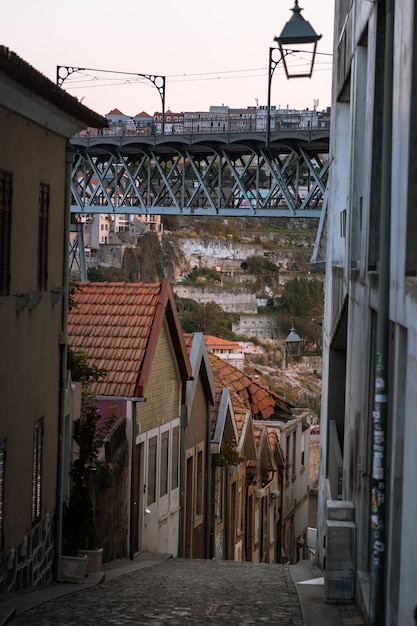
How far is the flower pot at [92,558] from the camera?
14727 mm

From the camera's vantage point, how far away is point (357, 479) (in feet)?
37.4

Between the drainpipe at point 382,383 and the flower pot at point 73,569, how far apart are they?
609 centimetres

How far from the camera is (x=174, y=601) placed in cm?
1152

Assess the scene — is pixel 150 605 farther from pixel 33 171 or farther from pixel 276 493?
pixel 276 493

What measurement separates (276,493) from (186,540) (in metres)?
8.45

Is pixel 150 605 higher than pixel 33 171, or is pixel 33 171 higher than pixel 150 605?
pixel 33 171

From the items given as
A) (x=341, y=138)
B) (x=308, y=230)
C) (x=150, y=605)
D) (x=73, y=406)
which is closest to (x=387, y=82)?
(x=150, y=605)

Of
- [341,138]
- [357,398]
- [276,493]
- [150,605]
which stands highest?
[341,138]

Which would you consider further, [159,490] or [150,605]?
[159,490]

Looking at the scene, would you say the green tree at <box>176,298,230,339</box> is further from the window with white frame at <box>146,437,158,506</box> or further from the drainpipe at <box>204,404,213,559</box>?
the window with white frame at <box>146,437,158,506</box>

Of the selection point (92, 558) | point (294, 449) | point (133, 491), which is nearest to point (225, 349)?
point (294, 449)

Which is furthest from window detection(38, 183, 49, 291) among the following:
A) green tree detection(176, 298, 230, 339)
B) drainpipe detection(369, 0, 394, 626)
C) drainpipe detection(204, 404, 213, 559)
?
green tree detection(176, 298, 230, 339)

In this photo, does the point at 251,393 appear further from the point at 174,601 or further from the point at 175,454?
the point at 174,601

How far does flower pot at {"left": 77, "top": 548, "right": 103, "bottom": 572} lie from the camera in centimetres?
1473
